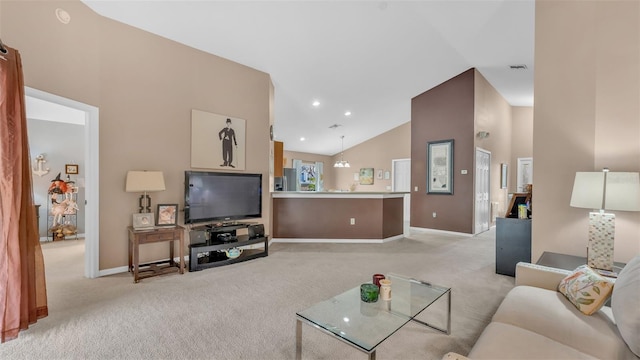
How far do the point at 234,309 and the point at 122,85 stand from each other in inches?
116

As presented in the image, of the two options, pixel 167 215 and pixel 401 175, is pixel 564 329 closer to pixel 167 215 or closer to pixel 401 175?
pixel 167 215

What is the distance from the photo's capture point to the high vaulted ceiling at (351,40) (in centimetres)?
353

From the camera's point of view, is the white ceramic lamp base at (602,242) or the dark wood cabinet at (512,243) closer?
the white ceramic lamp base at (602,242)

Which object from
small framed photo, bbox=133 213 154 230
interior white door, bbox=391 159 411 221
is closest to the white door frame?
small framed photo, bbox=133 213 154 230

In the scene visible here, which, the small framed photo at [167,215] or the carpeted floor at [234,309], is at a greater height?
the small framed photo at [167,215]

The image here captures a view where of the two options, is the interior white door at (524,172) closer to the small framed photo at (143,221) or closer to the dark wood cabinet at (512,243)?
the dark wood cabinet at (512,243)

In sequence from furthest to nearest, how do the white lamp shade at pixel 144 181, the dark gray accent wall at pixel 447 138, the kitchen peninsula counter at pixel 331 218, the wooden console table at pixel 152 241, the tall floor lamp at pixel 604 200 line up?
the dark gray accent wall at pixel 447 138, the kitchen peninsula counter at pixel 331 218, the white lamp shade at pixel 144 181, the wooden console table at pixel 152 241, the tall floor lamp at pixel 604 200

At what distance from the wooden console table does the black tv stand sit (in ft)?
0.66

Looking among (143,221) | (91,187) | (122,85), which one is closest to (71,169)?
(91,187)

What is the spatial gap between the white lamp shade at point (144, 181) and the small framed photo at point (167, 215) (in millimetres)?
326

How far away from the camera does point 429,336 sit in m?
2.11

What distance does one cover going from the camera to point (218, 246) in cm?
375

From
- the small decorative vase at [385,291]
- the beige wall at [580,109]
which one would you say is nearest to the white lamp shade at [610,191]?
the beige wall at [580,109]

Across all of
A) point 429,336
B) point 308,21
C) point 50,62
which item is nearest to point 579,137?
point 429,336
